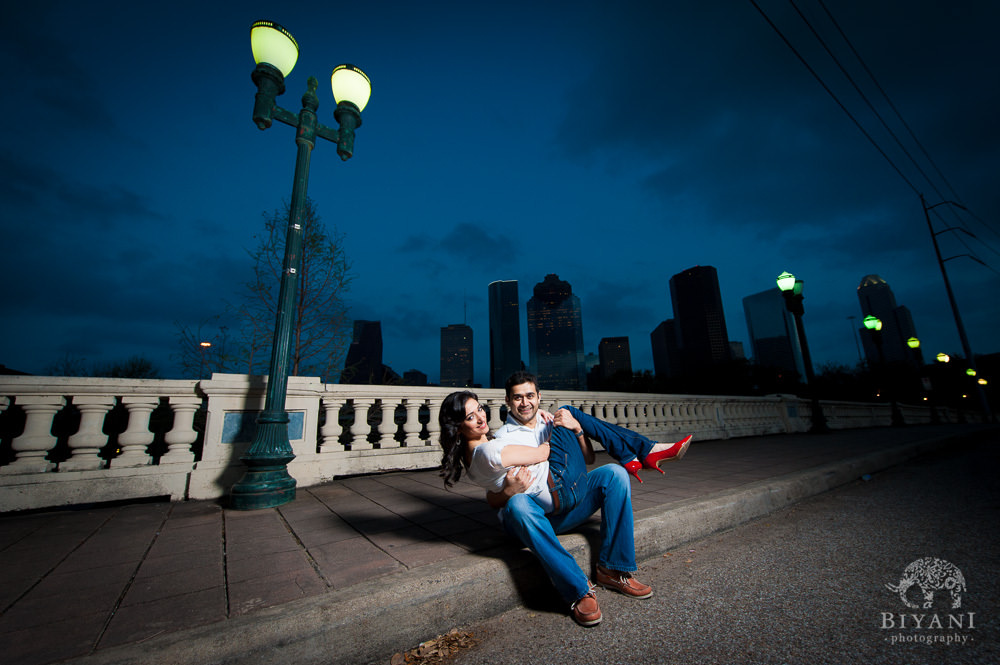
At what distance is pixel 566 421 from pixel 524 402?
0.96ft

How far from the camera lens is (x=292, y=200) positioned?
4344mm

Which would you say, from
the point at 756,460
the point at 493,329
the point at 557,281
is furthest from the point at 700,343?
the point at 756,460

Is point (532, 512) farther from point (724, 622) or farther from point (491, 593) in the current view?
point (724, 622)

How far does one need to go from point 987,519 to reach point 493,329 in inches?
5316

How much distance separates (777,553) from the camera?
256 centimetres

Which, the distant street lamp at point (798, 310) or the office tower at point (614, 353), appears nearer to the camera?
the distant street lamp at point (798, 310)

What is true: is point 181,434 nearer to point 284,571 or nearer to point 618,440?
point 284,571

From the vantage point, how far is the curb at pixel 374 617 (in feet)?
4.61

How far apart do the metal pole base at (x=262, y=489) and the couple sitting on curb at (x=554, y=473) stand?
2348mm

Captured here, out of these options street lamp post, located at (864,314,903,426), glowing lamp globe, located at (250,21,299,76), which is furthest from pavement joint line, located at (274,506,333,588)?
street lamp post, located at (864,314,903,426)

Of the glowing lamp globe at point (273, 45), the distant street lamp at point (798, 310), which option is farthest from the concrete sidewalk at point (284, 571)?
the distant street lamp at point (798, 310)

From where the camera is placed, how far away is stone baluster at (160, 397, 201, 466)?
13.6 ft

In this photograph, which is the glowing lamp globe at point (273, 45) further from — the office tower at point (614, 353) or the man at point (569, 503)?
the office tower at point (614, 353)

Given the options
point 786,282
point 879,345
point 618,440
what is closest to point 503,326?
point 879,345
